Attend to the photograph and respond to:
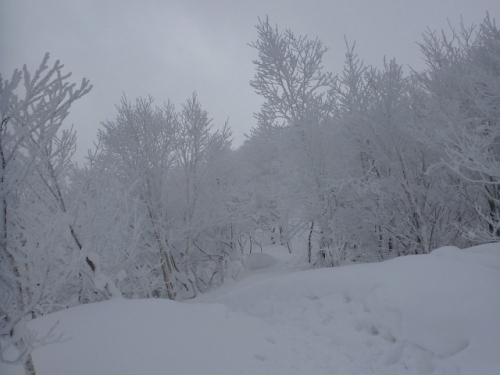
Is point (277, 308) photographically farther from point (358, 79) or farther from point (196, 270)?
point (196, 270)

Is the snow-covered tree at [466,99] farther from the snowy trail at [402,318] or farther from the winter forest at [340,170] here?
the snowy trail at [402,318]

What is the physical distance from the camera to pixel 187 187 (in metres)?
11.3

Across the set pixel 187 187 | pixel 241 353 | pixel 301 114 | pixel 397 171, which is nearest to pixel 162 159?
pixel 187 187

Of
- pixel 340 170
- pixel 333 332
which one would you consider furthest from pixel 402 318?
pixel 340 170

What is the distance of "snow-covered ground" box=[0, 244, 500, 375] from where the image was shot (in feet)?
8.93

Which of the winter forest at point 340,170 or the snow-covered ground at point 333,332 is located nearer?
the snow-covered ground at point 333,332

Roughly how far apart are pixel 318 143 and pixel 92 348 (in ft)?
→ 21.2

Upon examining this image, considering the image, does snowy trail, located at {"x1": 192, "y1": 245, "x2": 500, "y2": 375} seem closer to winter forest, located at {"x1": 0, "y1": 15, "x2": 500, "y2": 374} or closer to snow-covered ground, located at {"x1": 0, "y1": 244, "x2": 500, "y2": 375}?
snow-covered ground, located at {"x1": 0, "y1": 244, "x2": 500, "y2": 375}

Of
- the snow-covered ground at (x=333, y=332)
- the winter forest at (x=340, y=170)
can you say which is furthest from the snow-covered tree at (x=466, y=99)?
the snow-covered ground at (x=333, y=332)

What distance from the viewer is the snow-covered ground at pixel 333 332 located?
8.93 ft

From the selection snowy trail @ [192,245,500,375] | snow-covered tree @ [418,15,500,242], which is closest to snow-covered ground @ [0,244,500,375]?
snowy trail @ [192,245,500,375]

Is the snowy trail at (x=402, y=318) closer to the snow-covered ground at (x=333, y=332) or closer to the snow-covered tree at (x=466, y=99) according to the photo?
the snow-covered ground at (x=333, y=332)

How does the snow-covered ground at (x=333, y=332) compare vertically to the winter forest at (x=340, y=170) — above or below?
below

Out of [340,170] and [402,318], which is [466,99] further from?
[402,318]
